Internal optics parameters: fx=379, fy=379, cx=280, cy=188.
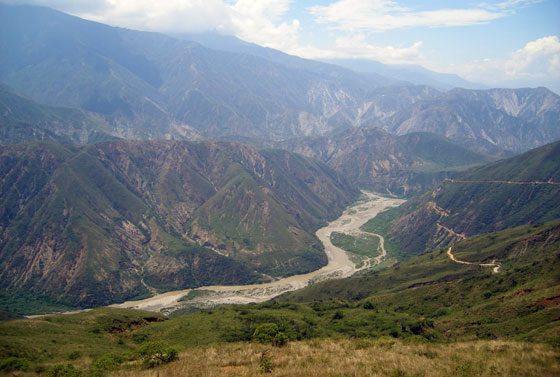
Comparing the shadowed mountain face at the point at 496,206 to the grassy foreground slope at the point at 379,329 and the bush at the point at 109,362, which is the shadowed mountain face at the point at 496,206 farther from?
the bush at the point at 109,362

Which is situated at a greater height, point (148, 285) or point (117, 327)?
point (117, 327)

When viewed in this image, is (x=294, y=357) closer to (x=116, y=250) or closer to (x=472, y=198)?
(x=116, y=250)

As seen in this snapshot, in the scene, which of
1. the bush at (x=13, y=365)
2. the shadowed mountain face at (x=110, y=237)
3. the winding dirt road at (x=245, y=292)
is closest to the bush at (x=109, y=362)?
the bush at (x=13, y=365)

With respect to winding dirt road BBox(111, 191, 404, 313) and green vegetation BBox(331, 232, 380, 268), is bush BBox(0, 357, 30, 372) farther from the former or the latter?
green vegetation BBox(331, 232, 380, 268)

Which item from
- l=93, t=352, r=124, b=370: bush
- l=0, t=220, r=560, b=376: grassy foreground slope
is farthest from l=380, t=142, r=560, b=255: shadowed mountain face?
l=93, t=352, r=124, b=370: bush

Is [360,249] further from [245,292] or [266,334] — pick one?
[266,334]

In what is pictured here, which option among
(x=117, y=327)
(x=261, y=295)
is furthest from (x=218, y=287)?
(x=117, y=327)
